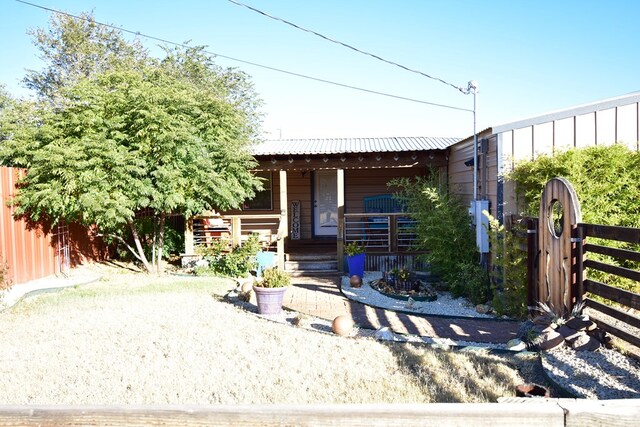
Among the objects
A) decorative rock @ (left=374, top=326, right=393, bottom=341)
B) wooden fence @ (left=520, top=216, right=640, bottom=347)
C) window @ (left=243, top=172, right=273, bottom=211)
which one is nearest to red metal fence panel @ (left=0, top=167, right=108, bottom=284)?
window @ (left=243, top=172, right=273, bottom=211)

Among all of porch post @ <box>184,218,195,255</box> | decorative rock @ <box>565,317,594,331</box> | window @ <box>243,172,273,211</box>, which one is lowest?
decorative rock @ <box>565,317,594,331</box>

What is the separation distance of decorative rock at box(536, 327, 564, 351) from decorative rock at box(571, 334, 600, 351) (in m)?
0.12

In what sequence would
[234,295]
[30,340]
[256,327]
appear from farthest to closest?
[234,295] < [256,327] < [30,340]

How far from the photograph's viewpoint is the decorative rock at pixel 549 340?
4.70 metres

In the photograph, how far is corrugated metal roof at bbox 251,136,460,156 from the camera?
37.2 feet

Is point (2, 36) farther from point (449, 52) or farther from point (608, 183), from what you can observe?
point (608, 183)

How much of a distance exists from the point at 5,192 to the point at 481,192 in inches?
333

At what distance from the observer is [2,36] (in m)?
15.9

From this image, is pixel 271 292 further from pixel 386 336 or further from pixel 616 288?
pixel 616 288

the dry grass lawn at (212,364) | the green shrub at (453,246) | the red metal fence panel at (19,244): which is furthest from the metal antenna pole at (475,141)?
the red metal fence panel at (19,244)

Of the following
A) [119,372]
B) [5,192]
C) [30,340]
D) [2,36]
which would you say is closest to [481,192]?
[119,372]

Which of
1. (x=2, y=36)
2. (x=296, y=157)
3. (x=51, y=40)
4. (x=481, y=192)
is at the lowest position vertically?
(x=481, y=192)

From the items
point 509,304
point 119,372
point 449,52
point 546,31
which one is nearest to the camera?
point 119,372

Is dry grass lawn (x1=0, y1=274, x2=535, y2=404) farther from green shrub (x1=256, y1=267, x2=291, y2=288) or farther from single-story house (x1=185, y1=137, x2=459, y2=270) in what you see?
single-story house (x1=185, y1=137, x2=459, y2=270)
